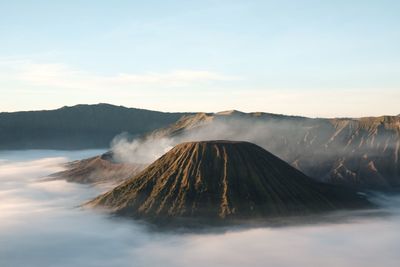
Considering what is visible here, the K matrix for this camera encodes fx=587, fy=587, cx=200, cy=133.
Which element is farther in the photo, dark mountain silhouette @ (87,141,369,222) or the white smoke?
dark mountain silhouette @ (87,141,369,222)

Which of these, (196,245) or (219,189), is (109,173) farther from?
(196,245)

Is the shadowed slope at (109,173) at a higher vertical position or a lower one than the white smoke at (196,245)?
higher

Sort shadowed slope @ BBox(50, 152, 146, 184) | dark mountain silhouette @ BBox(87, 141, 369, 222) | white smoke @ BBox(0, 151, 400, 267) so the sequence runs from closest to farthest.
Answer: white smoke @ BBox(0, 151, 400, 267) → dark mountain silhouette @ BBox(87, 141, 369, 222) → shadowed slope @ BBox(50, 152, 146, 184)

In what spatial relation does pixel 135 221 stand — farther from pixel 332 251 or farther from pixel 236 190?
pixel 332 251

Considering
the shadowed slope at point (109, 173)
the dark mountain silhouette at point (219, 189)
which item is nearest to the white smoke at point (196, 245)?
the dark mountain silhouette at point (219, 189)

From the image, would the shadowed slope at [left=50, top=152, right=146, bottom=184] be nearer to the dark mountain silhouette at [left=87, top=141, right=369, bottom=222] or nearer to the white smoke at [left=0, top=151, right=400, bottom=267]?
the dark mountain silhouette at [left=87, top=141, right=369, bottom=222]

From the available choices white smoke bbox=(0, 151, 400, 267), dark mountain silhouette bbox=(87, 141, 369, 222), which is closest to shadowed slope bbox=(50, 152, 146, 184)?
dark mountain silhouette bbox=(87, 141, 369, 222)

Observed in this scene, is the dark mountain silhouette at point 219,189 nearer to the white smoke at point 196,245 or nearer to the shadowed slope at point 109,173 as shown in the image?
the white smoke at point 196,245

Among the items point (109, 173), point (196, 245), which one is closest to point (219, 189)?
point (196, 245)

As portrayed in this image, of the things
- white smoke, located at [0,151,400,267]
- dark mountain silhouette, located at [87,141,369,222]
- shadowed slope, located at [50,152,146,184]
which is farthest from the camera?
shadowed slope, located at [50,152,146,184]
